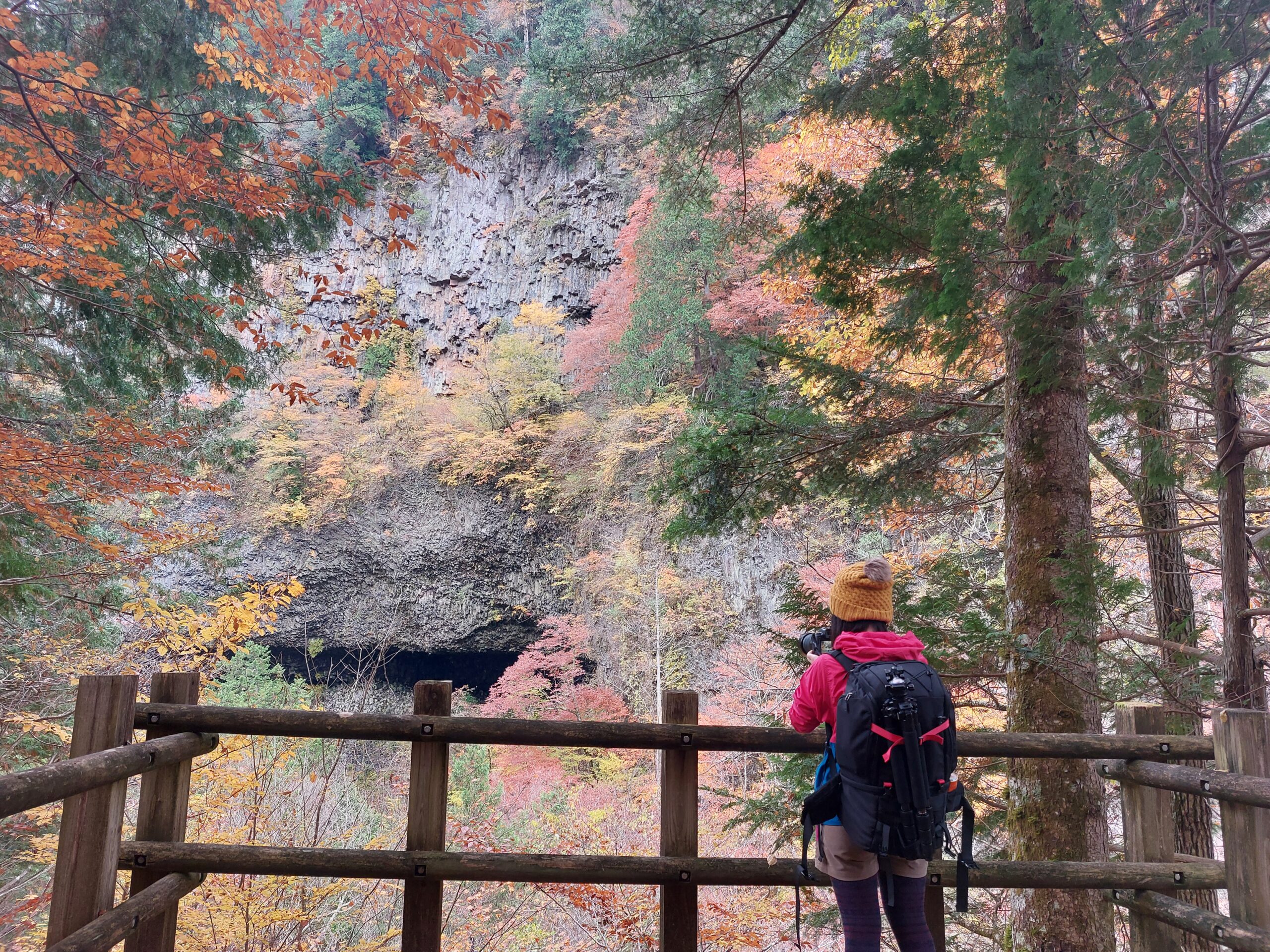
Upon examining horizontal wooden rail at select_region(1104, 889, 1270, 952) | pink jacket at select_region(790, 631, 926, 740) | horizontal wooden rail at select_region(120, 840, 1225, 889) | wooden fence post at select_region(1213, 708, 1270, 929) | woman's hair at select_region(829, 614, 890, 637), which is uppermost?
woman's hair at select_region(829, 614, 890, 637)

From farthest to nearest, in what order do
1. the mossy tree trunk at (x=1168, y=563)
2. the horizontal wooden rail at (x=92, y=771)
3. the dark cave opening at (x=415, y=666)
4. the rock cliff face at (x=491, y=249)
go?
the rock cliff face at (x=491, y=249) < the dark cave opening at (x=415, y=666) < the mossy tree trunk at (x=1168, y=563) < the horizontal wooden rail at (x=92, y=771)

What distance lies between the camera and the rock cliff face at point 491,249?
840 inches

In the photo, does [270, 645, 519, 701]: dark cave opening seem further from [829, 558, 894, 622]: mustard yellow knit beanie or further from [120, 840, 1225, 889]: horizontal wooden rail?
[829, 558, 894, 622]: mustard yellow knit beanie

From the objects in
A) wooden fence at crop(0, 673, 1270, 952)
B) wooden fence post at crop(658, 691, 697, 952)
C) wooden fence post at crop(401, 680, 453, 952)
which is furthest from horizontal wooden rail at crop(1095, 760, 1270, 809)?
wooden fence post at crop(401, 680, 453, 952)

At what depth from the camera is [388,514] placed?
62.8 feet

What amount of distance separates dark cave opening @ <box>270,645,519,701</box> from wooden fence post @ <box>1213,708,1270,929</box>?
18.3m

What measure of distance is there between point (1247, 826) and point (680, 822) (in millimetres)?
1822

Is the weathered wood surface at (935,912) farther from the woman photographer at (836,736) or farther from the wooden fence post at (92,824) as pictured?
the wooden fence post at (92,824)

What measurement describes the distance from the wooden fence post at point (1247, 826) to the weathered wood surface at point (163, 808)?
347cm

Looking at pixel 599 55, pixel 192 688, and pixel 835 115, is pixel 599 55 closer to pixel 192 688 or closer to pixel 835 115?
pixel 835 115

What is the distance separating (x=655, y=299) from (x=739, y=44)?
1130 centimetres

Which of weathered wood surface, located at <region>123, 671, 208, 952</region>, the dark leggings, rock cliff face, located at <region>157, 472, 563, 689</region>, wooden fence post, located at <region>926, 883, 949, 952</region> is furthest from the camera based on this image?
rock cliff face, located at <region>157, 472, 563, 689</region>

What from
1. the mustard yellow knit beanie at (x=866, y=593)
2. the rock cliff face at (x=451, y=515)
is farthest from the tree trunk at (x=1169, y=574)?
the rock cliff face at (x=451, y=515)

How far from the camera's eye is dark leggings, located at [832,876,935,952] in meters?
2.02
